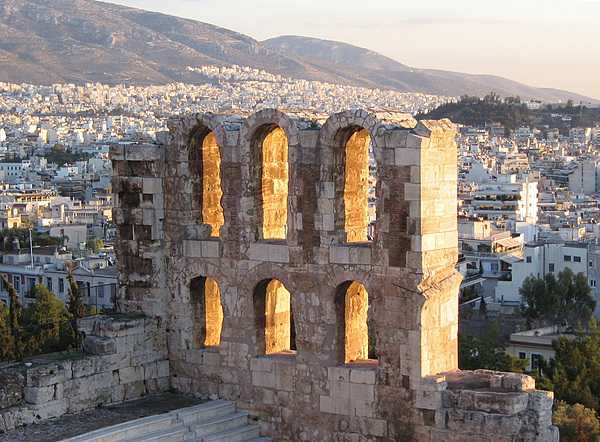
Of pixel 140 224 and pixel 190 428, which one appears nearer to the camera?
pixel 190 428

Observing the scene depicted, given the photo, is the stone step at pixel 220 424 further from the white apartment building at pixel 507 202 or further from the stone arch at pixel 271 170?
the white apartment building at pixel 507 202

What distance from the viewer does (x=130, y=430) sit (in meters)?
15.1

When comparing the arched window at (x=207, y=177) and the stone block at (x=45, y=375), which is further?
the arched window at (x=207, y=177)

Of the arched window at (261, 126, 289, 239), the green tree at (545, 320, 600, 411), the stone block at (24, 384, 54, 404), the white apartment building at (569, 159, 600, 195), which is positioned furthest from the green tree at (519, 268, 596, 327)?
the white apartment building at (569, 159, 600, 195)

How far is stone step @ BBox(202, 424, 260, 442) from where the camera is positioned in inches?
618

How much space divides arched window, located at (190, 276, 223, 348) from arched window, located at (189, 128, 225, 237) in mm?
728

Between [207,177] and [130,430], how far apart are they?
3886mm

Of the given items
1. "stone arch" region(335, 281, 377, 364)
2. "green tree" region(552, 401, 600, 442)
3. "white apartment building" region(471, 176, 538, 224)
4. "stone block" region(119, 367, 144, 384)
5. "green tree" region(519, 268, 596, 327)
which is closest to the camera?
"stone arch" region(335, 281, 377, 364)

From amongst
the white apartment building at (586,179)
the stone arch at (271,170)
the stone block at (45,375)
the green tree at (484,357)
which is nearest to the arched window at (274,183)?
the stone arch at (271,170)

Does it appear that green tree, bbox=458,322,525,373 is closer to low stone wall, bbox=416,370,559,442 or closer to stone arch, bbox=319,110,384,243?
stone arch, bbox=319,110,384,243

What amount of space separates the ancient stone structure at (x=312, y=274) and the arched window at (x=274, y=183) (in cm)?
2

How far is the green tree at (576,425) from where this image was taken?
28922mm

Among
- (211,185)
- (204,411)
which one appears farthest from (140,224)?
(204,411)

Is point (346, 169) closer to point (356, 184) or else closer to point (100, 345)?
point (356, 184)
